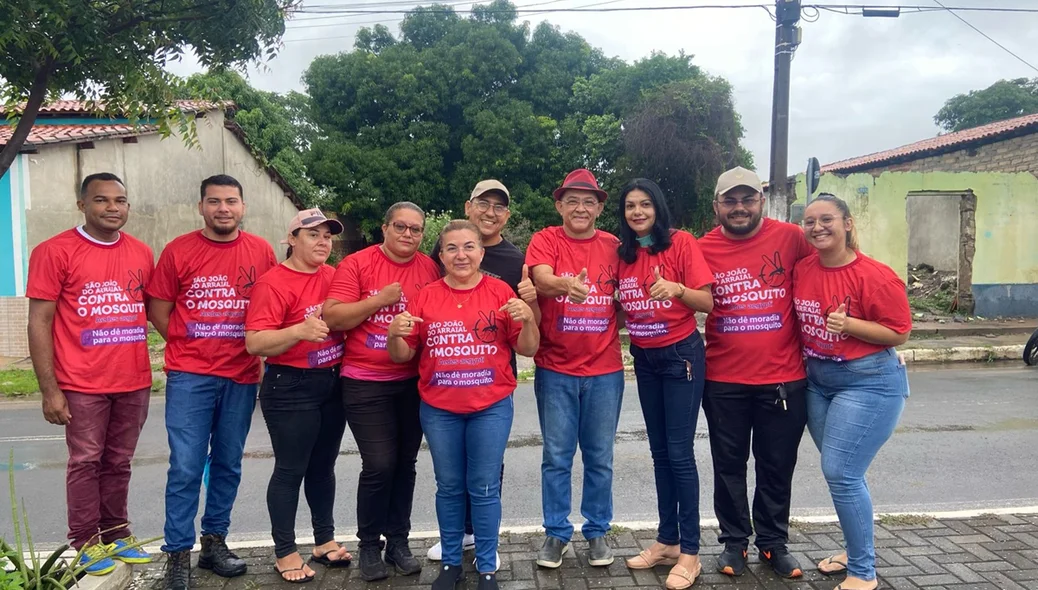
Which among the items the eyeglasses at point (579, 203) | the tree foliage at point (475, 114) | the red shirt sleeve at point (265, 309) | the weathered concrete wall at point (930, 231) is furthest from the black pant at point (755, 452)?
the weathered concrete wall at point (930, 231)

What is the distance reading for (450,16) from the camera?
26719mm

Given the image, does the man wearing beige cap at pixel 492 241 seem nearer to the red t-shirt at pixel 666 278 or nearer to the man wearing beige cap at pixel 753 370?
the red t-shirt at pixel 666 278

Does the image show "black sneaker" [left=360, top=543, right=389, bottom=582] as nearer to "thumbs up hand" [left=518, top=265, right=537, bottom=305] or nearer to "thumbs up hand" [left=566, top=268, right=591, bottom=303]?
"thumbs up hand" [left=518, top=265, right=537, bottom=305]

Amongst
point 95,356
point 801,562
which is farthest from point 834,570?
point 95,356

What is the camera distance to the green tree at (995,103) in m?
36.8

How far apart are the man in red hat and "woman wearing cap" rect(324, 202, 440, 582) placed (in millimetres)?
692

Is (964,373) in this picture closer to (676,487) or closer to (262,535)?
(676,487)

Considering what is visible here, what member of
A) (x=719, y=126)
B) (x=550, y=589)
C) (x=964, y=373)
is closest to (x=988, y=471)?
(x=550, y=589)

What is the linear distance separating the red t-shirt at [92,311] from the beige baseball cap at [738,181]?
316 centimetres

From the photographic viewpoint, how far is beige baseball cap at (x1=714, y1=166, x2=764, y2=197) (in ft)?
12.0

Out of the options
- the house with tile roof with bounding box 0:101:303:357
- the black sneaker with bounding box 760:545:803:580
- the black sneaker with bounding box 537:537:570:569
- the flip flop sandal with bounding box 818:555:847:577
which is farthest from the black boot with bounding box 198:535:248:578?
the house with tile roof with bounding box 0:101:303:357

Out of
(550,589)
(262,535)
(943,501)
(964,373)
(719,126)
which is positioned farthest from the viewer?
(719,126)

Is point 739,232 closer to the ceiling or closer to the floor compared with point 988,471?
closer to the ceiling

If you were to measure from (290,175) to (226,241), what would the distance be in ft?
61.6
